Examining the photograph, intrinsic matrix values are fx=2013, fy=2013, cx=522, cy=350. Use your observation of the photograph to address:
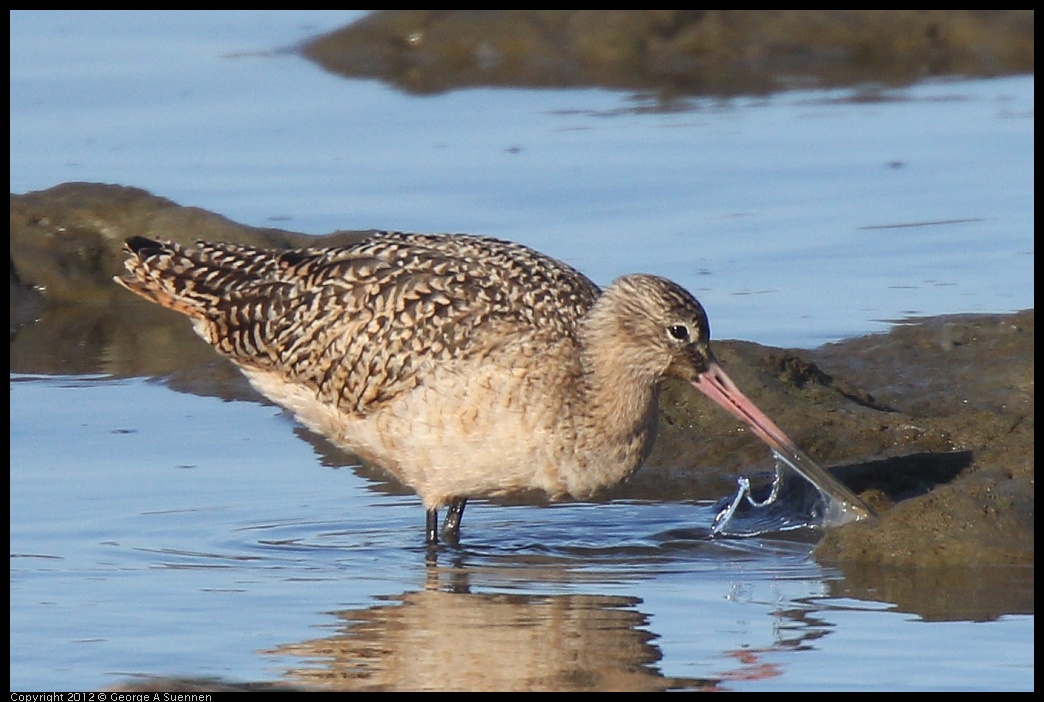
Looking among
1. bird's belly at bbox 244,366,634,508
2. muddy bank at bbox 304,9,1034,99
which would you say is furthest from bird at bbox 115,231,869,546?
muddy bank at bbox 304,9,1034,99

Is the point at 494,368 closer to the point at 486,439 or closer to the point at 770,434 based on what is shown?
the point at 486,439

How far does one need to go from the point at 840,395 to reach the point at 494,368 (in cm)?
182

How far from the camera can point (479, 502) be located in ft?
26.1

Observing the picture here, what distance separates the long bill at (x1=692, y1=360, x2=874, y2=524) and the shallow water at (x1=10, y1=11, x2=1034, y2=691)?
0.21 meters

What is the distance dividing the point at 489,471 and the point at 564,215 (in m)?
4.57

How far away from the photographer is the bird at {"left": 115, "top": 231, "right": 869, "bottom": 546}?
6984mm

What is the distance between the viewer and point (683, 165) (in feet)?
41.3

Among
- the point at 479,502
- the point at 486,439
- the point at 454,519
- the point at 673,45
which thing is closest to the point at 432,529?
the point at 454,519

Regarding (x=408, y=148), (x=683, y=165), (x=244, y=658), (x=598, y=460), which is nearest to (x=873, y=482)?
(x=598, y=460)

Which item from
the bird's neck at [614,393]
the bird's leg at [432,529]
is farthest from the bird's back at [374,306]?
the bird's leg at [432,529]

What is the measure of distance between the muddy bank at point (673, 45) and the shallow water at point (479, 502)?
735 millimetres

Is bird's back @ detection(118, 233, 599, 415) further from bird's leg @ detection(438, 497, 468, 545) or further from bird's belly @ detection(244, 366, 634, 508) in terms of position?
bird's leg @ detection(438, 497, 468, 545)
